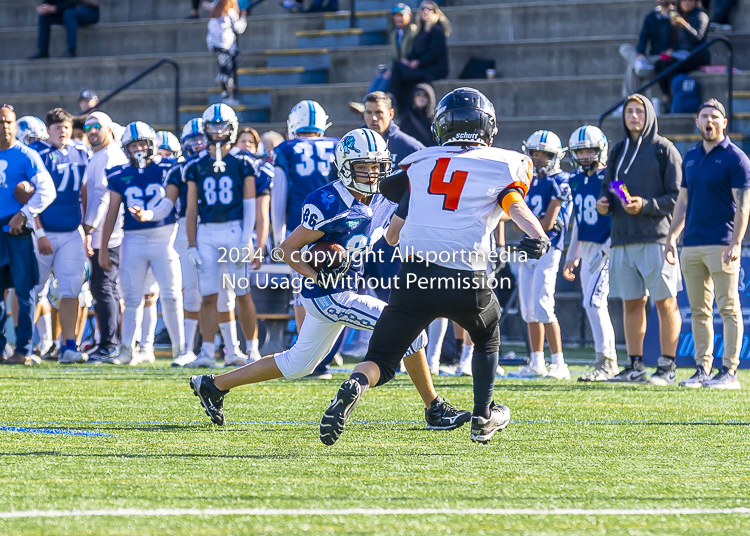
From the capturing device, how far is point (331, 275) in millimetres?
5637

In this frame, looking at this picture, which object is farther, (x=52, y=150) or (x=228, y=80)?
(x=228, y=80)

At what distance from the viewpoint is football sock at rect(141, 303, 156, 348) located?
1077cm

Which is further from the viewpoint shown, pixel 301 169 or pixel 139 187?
pixel 139 187

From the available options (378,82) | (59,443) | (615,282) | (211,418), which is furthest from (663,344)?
(378,82)

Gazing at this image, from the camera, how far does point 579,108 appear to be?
15.2 meters

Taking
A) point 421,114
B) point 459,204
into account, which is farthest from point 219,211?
point 459,204

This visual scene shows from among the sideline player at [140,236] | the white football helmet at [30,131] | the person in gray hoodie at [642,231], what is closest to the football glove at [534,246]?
the person in gray hoodie at [642,231]

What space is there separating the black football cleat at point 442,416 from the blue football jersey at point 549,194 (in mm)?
3852

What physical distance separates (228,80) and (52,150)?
5.94m

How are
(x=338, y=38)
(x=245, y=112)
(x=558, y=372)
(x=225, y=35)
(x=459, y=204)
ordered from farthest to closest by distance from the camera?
1. (x=338, y=38)
2. (x=245, y=112)
3. (x=225, y=35)
4. (x=558, y=372)
5. (x=459, y=204)

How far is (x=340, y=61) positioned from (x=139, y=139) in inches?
274

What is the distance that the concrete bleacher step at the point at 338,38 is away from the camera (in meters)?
17.0

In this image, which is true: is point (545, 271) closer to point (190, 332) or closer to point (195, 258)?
point (195, 258)

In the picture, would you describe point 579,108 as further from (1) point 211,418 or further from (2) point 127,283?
(1) point 211,418
